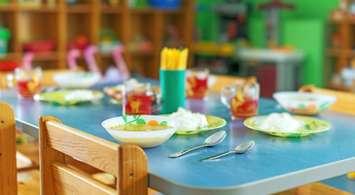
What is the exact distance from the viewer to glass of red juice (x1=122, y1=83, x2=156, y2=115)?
1978 mm

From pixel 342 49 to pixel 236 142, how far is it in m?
3.66

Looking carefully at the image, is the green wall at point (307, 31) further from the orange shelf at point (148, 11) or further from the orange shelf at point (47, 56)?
the orange shelf at point (47, 56)

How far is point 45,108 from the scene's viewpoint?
83.8 inches

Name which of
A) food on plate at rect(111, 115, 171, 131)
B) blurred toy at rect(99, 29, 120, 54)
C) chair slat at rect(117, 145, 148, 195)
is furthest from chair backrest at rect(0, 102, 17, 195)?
blurred toy at rect(99, 29, 120, 54)

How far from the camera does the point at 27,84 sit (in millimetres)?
2410

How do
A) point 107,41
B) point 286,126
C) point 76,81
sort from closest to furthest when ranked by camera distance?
1. point 286,126
2. point 76,81
3. point 107,41

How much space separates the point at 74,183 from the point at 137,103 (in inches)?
24.0

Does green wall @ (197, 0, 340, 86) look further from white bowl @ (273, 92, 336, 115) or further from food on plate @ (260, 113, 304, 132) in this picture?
food on plate @ (260, 113, 304, 132)

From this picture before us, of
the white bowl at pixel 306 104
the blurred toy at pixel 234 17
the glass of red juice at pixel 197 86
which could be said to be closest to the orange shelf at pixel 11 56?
the blurred toy at pixel 234 17

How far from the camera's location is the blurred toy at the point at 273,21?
518cm

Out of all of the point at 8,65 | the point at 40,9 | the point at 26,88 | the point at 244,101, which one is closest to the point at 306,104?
the point at 244,101

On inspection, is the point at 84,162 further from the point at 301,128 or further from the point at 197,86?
the point at 197,86

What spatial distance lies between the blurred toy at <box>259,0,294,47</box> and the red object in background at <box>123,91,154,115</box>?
336 centimetres

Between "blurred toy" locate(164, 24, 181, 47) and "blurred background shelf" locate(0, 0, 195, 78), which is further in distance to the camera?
"blurred toy" locate(164, 24, 181, 47)
